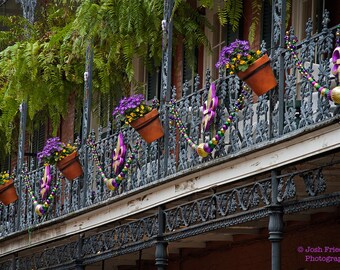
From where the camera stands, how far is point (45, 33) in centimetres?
2105

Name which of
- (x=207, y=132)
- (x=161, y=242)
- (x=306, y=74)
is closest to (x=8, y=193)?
(x=161, y=242)

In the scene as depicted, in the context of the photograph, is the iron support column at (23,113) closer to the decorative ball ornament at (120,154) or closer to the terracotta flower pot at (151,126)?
the decorative ball ornament at (120,154)

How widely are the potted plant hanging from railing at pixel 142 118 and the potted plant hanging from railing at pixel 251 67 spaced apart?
2.47m

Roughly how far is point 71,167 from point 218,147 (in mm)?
4764

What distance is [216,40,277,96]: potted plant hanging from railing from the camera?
12.7m

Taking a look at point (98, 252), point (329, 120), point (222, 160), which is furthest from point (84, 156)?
point (329, 120)

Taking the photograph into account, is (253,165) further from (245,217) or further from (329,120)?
(329,120)

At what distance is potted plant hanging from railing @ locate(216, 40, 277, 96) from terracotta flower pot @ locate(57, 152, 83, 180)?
5532 millimetres

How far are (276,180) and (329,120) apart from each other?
1368mm

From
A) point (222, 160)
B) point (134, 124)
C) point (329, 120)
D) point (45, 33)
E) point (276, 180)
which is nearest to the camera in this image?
point (329, 120)

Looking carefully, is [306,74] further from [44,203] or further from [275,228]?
[44,203]

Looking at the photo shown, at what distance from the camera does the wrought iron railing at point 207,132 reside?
12.0 metres

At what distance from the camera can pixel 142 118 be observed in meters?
15.3

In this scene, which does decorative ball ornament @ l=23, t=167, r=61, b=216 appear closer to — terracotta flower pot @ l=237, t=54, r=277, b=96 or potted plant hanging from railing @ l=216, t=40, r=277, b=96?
potted plant hanging from railing @ l=216, t=40, r=277, b=96
